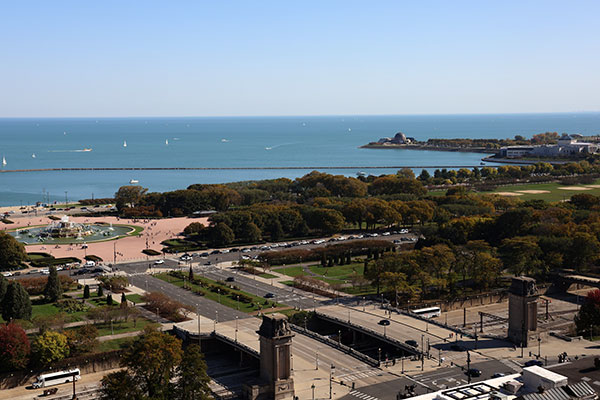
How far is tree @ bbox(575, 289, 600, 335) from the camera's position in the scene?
54531 mm

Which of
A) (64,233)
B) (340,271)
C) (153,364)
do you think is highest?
(153,364)

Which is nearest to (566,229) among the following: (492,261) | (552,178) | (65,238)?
(492,261)

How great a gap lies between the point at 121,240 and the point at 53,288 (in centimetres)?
3439

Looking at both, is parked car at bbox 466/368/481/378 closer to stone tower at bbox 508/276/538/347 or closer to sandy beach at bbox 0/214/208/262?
stone tower at bbox 508/276/538/347

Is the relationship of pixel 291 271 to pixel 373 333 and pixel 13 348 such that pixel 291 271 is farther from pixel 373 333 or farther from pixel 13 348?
pixel 13 348

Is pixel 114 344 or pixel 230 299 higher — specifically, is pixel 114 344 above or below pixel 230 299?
above

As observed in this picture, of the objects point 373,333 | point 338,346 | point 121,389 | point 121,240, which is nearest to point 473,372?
point 373,333

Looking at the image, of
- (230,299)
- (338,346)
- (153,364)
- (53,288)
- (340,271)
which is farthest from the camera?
(340,271)

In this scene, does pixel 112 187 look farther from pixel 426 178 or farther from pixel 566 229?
pixel 566 229

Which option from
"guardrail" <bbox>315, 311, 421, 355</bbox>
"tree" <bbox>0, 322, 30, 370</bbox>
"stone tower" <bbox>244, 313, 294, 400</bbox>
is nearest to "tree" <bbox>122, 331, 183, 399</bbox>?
"stone tower" <bbox>244, 313, 294, 400</bbox>

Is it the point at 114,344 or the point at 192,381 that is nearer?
the point at 192,381

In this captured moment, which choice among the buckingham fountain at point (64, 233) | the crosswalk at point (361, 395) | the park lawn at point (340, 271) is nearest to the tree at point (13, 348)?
the crosswalk at point (361, 395)

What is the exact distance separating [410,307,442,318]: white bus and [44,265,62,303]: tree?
33.7 m

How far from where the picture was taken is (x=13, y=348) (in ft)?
152
